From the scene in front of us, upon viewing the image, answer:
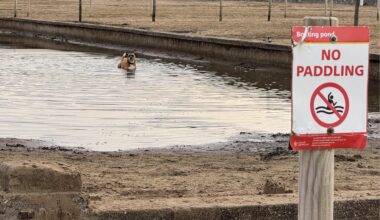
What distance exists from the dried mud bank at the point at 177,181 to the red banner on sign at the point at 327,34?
2.96 m

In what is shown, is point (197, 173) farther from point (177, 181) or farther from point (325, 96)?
point (325, 96)

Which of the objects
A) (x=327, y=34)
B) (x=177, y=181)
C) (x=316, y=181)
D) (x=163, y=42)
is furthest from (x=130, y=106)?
(x=163, y=42)

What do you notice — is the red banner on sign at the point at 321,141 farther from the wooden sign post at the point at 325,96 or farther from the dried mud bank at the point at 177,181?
the dried mud bank at the point at 177,181

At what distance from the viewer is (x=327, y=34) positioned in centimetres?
401

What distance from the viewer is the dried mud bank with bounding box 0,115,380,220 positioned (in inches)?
260

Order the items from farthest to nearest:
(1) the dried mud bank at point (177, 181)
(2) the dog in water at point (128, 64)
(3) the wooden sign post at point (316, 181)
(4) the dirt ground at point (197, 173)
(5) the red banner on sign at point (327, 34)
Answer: (2) the dog in water at point (128, 64)
(4) the dirt ground at point (197, 173)
(1) the dried mud bank at point (177, 181)
(3) the wooden sign post at point (316, 181)
(5) the red banner on sign at point (327, 34)

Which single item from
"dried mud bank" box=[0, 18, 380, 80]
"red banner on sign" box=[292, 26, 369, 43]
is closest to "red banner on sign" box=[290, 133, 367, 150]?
"red banner on sign" box=[292, 26, 369, 43]

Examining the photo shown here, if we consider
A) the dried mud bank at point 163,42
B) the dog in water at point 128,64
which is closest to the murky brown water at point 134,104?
the dog in water at point 128,64

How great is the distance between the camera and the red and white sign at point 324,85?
400 centimetres

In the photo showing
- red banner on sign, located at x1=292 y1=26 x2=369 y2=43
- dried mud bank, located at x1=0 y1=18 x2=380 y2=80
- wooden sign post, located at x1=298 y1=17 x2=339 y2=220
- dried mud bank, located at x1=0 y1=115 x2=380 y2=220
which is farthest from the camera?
dried mud bank, located at x1=0 y1=18 x2=380 y2=80

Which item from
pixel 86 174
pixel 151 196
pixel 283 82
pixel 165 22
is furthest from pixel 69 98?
pixel 165 22

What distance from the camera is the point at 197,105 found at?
62.8ft

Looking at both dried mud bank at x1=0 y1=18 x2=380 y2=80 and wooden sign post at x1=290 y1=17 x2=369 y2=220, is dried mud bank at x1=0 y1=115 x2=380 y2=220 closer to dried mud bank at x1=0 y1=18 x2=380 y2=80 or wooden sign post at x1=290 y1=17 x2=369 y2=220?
wooden sign post at x1=290 y1=17 x2=369 y2=220

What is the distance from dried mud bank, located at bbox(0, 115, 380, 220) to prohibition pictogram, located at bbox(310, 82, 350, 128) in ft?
9.38
